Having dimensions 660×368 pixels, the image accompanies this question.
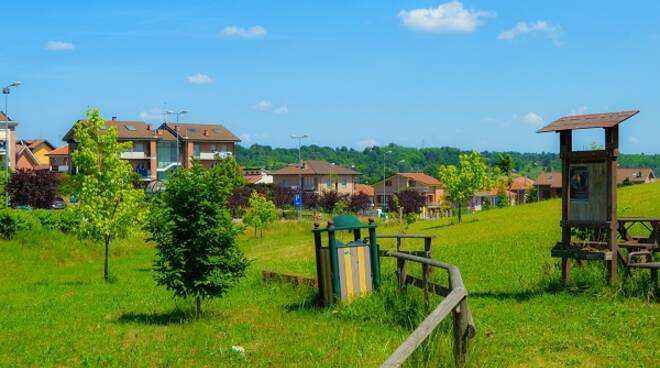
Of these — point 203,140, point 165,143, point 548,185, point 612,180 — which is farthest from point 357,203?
point 612,180

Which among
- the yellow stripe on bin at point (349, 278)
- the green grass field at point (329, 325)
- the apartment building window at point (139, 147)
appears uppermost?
the apartment building window at point (139, 147)

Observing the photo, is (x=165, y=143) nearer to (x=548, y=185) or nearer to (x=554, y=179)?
(x=548, y=185)

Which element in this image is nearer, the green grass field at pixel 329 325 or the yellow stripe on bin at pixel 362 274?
the green grass field at pixel 329 325

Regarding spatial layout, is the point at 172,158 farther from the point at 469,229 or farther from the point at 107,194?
the point at 107,194

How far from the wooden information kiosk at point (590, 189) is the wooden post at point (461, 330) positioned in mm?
7090

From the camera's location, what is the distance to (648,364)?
837 centimetres

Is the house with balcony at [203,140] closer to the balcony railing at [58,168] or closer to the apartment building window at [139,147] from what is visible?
the apartment building window at [139,147]

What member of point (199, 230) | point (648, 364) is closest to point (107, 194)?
point (199, 230)

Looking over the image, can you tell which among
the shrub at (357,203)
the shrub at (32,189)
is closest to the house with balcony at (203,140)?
the shrub at (357,203)

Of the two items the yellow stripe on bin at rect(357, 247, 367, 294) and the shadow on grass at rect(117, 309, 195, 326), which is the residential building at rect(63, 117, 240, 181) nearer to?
the shadow on grass at rect(117, 309, 195, 326)

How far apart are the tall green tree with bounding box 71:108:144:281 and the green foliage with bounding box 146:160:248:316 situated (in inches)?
431

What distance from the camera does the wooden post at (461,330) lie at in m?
6.93

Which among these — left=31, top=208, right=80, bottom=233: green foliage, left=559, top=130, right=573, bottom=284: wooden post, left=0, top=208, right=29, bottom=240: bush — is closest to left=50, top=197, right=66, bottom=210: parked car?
left=31, top=208, right=80, bottom=233: green foliage

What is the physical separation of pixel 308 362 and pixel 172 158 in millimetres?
95411
